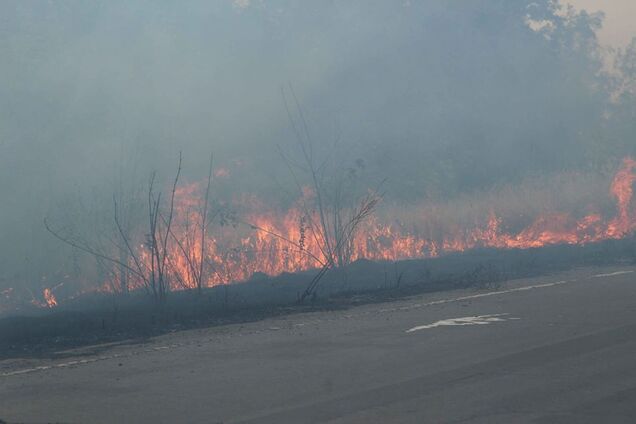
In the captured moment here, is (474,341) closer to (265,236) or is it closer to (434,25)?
(265,236)

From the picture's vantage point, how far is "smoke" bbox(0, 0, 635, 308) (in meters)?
27.0

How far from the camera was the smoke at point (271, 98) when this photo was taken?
88.5ft

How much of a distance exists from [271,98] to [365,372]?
22.1 m

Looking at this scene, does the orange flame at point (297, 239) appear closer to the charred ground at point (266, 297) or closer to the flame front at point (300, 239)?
the flame front at point (300, 239)

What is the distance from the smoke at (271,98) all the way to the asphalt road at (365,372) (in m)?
12.3

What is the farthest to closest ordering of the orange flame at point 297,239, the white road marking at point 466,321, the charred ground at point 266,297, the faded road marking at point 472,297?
the orange flame at point 297,239
the faded road marking at point 472,297
the charred ground at point 266,297
the white road marking at point 466,321

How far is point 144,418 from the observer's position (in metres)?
8.37

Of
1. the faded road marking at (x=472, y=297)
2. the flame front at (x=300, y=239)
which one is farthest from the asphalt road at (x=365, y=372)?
the flame front at (x=300, y=239)

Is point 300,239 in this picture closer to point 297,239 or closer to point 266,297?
point 297,239

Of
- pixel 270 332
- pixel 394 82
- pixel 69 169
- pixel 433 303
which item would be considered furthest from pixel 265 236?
pixel 270 332

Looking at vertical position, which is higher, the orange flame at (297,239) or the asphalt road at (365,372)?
the orange flame at (297,239)

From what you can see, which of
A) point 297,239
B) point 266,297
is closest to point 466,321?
point 266,297

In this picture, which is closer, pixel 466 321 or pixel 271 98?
pixel 466 321

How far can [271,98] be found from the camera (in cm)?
3147
